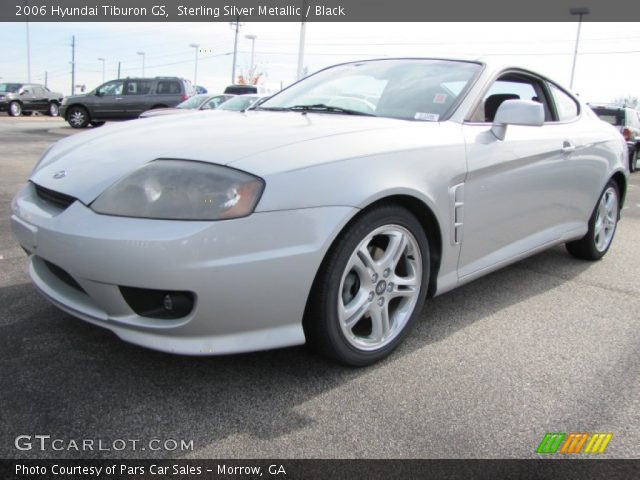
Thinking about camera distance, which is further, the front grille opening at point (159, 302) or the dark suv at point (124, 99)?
the dark suv at point (124, 99)

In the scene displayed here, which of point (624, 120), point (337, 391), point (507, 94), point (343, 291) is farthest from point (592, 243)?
point (624, 120)

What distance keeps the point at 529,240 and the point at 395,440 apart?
5.81 ft

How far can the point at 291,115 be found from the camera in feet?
9.00

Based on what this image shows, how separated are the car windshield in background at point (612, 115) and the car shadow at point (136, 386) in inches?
453

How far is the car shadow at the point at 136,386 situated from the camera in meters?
1.83

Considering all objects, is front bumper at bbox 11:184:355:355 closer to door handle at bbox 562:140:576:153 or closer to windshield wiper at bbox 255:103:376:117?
windshield wiper at bbox 255:103:376:117

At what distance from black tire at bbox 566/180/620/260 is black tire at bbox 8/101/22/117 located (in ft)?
89.8

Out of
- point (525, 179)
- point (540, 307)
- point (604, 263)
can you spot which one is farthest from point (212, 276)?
point (604, 263)

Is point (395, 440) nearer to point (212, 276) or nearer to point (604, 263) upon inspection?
point (212, 276)

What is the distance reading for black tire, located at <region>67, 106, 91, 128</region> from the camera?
17688mm

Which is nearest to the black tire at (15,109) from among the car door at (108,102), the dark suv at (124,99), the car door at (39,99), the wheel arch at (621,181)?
the car door at (39,99)

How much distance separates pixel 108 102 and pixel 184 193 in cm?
1743

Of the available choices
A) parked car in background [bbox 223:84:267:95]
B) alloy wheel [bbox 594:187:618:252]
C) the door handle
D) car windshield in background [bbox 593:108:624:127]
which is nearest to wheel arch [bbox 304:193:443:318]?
the door handle

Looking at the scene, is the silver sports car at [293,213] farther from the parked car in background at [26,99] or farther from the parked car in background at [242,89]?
the parked car in background at [26,99]
